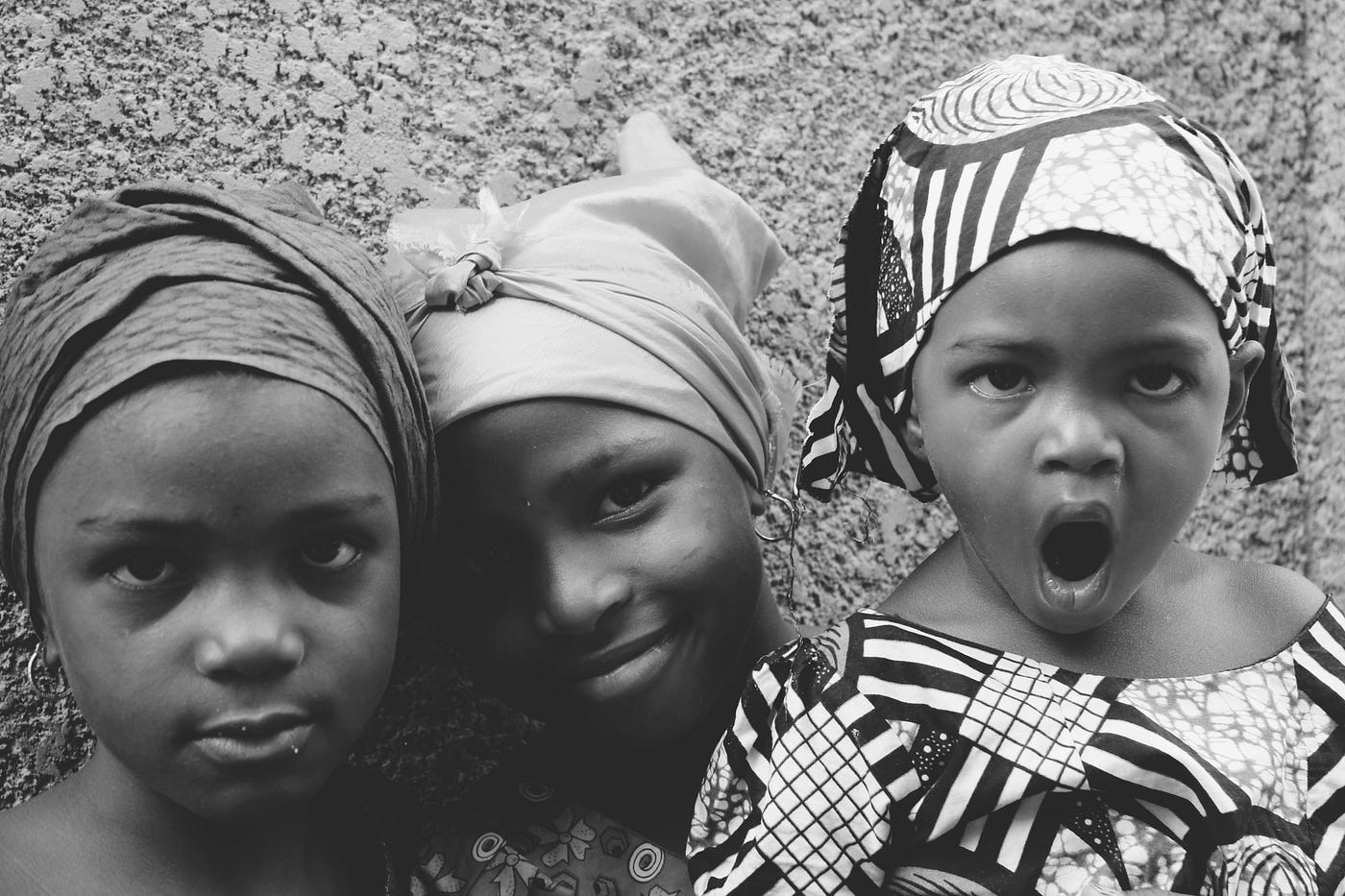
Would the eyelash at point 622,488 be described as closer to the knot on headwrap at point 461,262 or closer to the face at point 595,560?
the face at point 595,560

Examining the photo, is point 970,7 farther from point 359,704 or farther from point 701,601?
point 359,704

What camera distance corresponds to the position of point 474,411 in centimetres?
154

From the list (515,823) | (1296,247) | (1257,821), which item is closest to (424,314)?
(515,823)

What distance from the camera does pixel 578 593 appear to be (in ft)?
4.88

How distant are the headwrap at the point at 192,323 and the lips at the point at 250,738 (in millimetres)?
261

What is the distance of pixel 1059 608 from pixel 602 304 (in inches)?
24.7

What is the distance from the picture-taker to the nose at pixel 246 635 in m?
1.21

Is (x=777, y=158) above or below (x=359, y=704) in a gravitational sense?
above

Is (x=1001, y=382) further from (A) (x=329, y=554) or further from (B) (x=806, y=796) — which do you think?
(A) (x=329, y=554)

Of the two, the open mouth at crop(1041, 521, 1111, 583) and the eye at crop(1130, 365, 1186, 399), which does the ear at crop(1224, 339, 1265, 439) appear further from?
the open mouth at crop(1041, 521, 1111, 583)

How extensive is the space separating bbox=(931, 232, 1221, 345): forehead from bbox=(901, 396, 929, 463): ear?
0.55 ft

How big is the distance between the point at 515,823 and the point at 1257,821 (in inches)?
33.3

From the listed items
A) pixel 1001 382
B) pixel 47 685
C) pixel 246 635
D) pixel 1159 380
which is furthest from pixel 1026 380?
pixel 47 685

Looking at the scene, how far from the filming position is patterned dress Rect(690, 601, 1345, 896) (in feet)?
4.45
